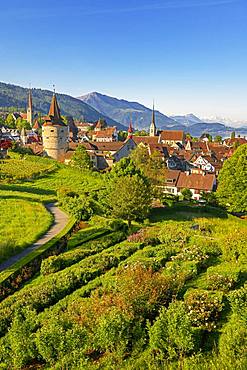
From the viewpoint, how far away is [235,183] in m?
36.2

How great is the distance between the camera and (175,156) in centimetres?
7481

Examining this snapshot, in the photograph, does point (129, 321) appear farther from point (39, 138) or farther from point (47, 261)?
point (39, 138)

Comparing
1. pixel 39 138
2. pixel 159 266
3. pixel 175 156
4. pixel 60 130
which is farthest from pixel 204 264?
pixel 39 138

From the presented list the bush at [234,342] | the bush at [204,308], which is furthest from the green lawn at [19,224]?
the bush at [234,342]

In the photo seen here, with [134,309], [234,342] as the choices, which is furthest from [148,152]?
[234,342]

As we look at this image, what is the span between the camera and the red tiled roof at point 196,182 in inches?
1967

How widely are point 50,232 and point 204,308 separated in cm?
1501

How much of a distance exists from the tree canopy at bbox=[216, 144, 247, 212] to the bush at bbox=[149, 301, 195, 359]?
28.1 metres

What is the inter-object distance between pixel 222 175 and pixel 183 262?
75.2 feet

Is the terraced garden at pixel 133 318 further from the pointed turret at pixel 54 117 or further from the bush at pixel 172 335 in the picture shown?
the pointed turret at pixel 54 117

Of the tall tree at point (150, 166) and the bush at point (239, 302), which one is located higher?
the tall tree at point (150, 166)

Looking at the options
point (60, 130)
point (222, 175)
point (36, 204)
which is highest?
point (60, 130)

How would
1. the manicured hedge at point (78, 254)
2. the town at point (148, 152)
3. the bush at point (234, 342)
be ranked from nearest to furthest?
the bush at point (234, 342) < the manicured hedge at point (78, 254) < the town at point (148, 152)

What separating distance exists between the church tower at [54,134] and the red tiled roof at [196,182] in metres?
22.1
